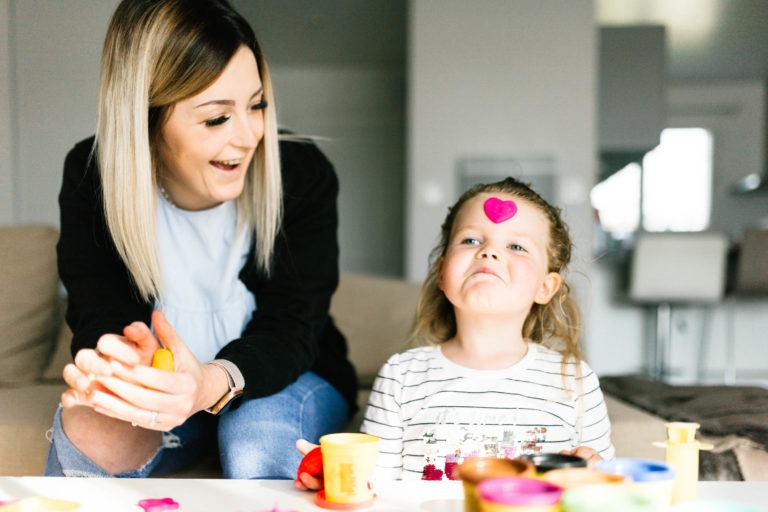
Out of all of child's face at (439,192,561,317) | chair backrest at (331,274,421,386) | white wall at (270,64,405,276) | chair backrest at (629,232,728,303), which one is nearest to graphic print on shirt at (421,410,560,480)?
child's face at (439,192,561,317)

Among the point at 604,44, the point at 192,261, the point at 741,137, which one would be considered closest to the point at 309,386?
the point at 192,261

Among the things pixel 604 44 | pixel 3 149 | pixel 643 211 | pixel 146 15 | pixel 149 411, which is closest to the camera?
pixel 149 411

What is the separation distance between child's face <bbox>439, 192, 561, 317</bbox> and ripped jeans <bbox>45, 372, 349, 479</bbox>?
32cm

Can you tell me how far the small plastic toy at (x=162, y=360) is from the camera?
0.89 meters

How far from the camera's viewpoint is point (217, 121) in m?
1.25

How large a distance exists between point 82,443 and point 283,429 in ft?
1.02

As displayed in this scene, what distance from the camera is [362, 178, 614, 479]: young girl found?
1212 mm

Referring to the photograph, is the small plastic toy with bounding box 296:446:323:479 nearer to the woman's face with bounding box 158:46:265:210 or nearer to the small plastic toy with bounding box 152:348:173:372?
the small plastic toy with bounding box 152:348:173:372

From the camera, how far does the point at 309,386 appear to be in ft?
4.48

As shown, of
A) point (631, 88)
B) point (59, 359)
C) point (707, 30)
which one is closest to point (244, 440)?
point (59, 359)

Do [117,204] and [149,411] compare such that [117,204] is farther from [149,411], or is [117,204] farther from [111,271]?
[149,411]

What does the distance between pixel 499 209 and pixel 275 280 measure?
46 cm

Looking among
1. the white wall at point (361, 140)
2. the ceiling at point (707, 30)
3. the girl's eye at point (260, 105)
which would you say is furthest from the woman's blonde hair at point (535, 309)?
the white wall at point (361, 140)

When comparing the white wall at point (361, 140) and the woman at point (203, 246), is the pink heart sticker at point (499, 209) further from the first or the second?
the white wall at point (361, 140)
